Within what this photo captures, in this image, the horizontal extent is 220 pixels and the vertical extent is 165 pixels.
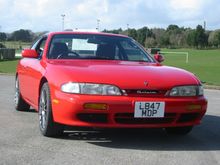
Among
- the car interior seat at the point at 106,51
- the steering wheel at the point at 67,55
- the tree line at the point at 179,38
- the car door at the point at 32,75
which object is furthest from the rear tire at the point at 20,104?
the tree line at the point at 179,38

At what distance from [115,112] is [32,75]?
208 cm

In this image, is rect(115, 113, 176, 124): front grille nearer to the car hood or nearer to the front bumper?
the front bumper

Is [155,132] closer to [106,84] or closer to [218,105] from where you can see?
[106,84]

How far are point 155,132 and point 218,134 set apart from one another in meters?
0.85

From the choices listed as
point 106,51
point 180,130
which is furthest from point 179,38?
point 180,130

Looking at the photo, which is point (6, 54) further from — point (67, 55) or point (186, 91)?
point (186, 91)

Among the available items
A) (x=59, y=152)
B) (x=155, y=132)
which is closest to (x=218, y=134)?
(x=155, y=132)

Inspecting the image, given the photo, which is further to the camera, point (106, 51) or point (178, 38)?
point (178, 38)

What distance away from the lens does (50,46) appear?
7324mm

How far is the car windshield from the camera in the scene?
7.19m

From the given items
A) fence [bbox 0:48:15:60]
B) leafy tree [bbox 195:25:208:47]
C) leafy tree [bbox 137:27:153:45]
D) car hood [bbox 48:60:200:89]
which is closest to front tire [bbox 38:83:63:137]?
car hood [bbox 48:60:200:89]

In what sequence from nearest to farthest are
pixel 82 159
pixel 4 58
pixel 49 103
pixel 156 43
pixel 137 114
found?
pixel 82 159, pixel 137 114, pixel 49 103, pixel 4 58, pixel 156 43

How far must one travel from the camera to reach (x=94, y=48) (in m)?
7.39

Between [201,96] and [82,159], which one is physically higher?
[201,96]
